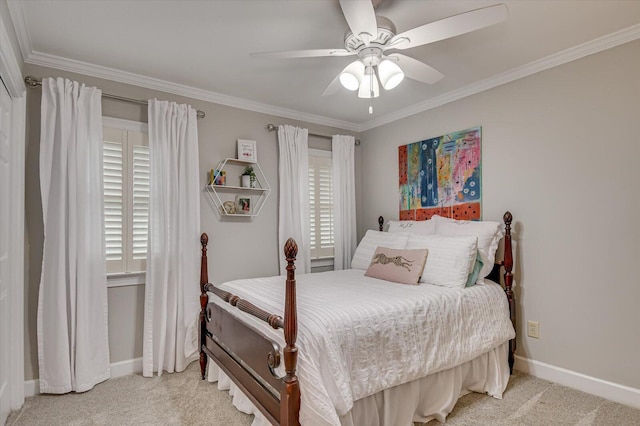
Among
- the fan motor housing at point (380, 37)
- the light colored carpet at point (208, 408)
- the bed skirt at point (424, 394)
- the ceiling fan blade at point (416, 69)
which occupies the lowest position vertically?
the light colored carpet at point (208, 408)

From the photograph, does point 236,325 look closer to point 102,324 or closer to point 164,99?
point 102,324

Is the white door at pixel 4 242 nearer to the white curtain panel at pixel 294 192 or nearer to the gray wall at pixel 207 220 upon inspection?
the gray wall at pixel 207 220

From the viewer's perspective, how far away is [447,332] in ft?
7.45

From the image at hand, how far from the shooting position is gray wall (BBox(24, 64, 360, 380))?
257 centimetres

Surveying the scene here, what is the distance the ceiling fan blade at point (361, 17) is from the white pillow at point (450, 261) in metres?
1.62

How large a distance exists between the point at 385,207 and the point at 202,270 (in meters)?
2.22

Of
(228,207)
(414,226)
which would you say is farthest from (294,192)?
(414,226)

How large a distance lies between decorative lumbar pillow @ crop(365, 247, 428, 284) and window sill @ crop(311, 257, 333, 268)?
3.29ft

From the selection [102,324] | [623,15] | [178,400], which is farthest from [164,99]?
[623,15]

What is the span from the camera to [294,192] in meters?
3.80

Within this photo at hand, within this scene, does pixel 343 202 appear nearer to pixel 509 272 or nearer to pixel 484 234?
pixel 484 234

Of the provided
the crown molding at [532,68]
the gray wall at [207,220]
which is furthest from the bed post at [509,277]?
the gray wall at [207,220]

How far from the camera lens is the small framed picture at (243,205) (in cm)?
350

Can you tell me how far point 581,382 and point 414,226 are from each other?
1.73 metres
